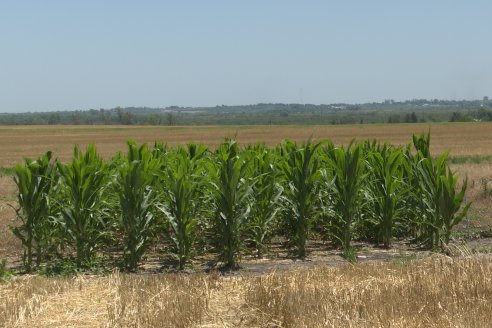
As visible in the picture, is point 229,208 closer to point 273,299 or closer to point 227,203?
point 227,203

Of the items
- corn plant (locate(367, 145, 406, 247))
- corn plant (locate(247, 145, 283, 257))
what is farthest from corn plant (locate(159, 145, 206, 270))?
corn plant (locate(367, 145, 406, 247))

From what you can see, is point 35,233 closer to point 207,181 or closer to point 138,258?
point 138,258

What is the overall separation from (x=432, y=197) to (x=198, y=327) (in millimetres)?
5420

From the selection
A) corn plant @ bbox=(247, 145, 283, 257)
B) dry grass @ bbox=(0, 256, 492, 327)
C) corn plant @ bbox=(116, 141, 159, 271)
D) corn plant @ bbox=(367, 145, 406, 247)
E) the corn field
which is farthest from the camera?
corn plant @ bbox=(367, 145, 406, 247)

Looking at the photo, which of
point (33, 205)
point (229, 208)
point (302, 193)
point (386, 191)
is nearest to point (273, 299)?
point (229, 208)

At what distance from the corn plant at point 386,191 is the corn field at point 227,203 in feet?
0.05

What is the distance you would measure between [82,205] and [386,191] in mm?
4276

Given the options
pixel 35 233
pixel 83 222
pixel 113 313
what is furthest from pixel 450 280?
pixel 35 233

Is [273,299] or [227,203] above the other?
[227,203]

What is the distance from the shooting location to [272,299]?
613 centimetres

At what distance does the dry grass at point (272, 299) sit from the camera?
5664 millimetres

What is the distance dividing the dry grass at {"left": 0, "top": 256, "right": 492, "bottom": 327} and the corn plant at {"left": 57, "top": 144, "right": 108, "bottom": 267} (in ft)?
4.63

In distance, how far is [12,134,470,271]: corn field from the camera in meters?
8.95

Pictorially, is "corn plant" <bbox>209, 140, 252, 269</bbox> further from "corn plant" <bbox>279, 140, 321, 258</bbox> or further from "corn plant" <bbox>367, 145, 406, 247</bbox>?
"corn plant" <bbox>367, 145, 406, 247</bbox>
